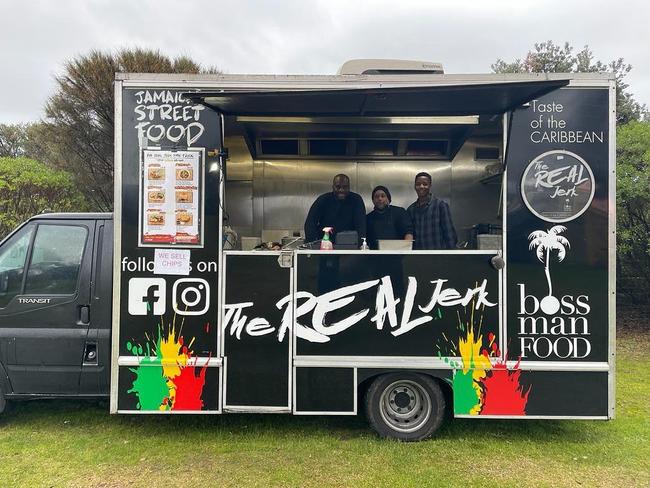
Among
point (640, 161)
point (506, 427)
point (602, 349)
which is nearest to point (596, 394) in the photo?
point (602, 349)

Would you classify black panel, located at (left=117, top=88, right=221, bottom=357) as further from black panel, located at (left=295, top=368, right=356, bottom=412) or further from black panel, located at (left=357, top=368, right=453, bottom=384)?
black panel, located at (left=357, top=368, right=453, bottom=384)

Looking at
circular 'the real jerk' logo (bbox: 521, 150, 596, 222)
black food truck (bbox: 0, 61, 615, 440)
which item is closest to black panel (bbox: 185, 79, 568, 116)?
→ black food truck (bbox: 0, 61, 615, 440)

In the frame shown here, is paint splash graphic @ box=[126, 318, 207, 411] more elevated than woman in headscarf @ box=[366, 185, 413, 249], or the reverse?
woman in headscarf @ box=[366, 185, 413, 249]

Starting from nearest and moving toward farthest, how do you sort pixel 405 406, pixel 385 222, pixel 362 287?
pixel 362 287 < pixel 405 406 < pixel 385 222

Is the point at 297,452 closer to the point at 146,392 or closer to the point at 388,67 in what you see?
the point at 146,392

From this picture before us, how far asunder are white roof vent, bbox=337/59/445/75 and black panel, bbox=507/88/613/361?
0.85 meters

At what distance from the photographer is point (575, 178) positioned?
12.0 ft

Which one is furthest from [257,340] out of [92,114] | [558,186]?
[92,114]

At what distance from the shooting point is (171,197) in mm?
3701

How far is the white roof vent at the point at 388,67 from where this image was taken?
392 cm

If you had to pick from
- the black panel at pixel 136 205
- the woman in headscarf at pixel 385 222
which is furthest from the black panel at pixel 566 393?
the black panel at pixel 136 205

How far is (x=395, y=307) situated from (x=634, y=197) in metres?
5.44

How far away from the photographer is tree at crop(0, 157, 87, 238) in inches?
386

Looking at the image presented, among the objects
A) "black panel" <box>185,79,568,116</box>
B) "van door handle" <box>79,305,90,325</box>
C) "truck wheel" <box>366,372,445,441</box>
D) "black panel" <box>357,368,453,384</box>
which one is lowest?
"truck wheel" <box>366,372,445,441</box>
